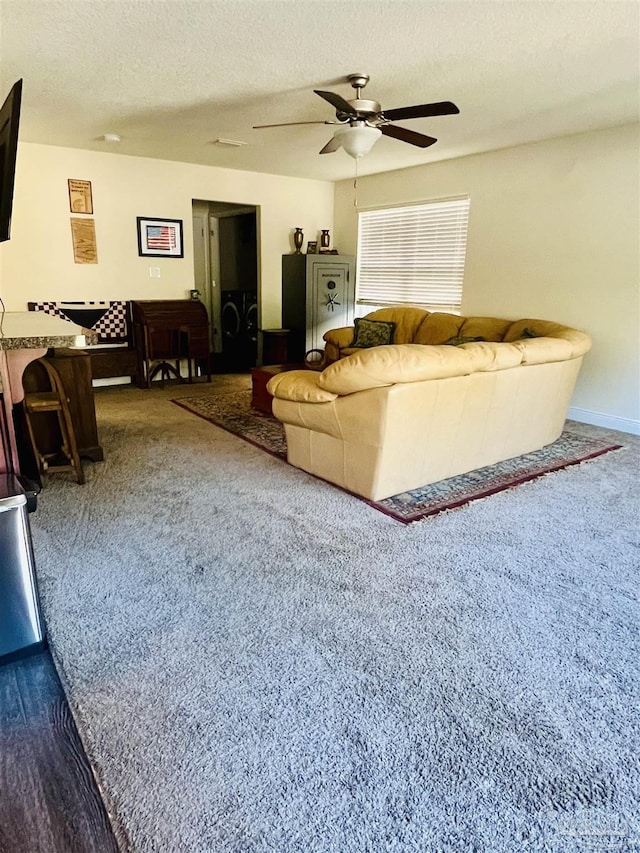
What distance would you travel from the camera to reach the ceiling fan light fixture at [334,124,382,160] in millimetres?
3393

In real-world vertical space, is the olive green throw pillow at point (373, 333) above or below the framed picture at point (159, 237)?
below

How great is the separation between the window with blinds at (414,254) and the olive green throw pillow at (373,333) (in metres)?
0.65

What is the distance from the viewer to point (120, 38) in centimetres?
282

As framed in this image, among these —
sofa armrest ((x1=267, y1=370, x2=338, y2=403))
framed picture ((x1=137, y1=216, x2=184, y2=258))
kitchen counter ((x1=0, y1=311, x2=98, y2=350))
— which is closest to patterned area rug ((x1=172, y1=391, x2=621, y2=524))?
sofa armrest ((x1=267, y1=370, x2=338, y2=403))

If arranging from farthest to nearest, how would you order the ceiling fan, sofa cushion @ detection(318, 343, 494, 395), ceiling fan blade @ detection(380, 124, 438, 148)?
ceiling fan blade @ detection(380, 124, 438, 148), the ceiling fan, sofa cushion @ detection(318, 343, 494, 395)

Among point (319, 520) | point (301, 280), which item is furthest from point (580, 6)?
point (301, 280)

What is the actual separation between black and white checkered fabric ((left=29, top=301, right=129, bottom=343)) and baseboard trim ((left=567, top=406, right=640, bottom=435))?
4.72 meters

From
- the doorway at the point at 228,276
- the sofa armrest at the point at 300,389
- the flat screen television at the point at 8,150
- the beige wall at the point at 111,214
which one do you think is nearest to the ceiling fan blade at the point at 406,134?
the sofa armrest at the point at 300,389

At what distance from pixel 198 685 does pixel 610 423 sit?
167 inches

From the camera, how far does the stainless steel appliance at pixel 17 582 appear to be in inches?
68.7

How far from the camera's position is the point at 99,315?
5820mm

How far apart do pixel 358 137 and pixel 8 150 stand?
7.34 ft

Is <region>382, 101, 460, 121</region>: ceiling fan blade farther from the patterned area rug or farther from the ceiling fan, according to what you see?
the patterned area rug

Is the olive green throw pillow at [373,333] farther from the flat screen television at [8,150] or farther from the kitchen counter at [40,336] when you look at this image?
the flat screen television at [8,150]
